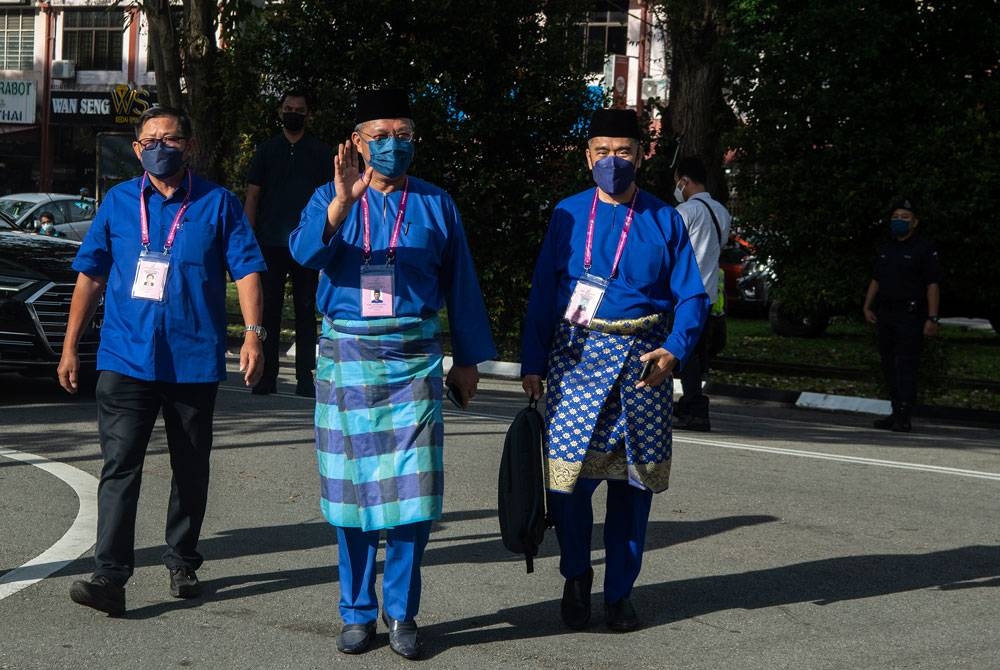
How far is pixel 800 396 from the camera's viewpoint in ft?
45.8

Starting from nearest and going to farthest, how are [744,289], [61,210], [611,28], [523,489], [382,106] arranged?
1. [382,106]
2. [523,489]
3. [744,289]
4. [61,210]
5. [611,28]

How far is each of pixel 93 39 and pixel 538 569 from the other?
42328mm

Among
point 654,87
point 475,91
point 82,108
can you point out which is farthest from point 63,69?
point 475,91

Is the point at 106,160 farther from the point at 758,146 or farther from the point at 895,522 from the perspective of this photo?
the point at 895,522

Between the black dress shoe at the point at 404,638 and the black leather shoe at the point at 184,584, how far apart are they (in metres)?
1.02

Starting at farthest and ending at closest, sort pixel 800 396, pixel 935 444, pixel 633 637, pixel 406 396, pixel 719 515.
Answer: pixel 800 396 → pixel 935 444 → pixel 719 515 → pixel 633 637 → pixel 406 396

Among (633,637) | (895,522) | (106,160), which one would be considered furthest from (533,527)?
(106,160)

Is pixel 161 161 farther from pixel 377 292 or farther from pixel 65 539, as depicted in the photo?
pixel 65 539

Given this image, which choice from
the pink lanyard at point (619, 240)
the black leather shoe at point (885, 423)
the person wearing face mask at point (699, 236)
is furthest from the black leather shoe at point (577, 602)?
the black leather shoe at point (885, 423)

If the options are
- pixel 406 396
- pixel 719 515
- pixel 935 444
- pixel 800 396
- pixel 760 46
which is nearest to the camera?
pixel 406 396

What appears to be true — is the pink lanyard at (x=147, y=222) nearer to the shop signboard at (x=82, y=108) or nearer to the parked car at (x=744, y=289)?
the parked car at (x=744, y=289)

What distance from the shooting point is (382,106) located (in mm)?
5062

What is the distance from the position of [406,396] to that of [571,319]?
743 mm

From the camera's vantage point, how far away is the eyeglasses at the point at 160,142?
18.2ft
